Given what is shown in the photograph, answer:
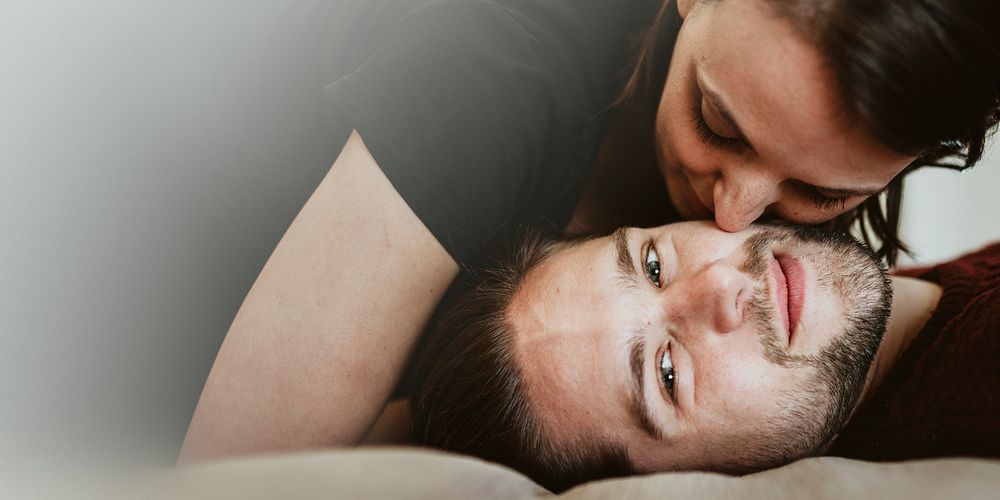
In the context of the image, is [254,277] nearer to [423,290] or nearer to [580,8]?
[423,290]

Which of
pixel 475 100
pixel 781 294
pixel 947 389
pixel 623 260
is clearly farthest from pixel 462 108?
pixel 947 389

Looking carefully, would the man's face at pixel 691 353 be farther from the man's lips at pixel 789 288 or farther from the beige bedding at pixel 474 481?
the beige bedding at pixel 474 481

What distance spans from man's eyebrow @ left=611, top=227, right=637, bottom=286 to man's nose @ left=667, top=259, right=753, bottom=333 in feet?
0.12

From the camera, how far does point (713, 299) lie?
0.51 m

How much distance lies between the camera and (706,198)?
613mm

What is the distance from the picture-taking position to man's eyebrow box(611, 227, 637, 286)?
21.2 inches

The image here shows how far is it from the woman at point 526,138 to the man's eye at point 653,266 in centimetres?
6

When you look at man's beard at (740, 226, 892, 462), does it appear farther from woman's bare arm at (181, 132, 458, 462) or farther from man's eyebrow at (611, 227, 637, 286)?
woman's bare arm at (181, 132, 458, 462)

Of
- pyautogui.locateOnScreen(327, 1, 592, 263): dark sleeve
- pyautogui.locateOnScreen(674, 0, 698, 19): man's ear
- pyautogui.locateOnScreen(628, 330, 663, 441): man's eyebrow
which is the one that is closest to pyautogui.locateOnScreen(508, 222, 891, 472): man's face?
pyautogui.locateOnScreen(628, 330, 663, 441): man's eyebrow

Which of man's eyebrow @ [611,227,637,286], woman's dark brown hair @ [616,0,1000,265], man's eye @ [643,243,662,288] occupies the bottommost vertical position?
man's eye @ [643,243,662,288]

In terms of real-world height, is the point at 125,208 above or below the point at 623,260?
above

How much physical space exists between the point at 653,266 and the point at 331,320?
0.27m

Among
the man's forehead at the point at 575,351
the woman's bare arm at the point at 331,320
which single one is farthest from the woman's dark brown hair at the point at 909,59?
the woman's bare arm at the point at 331,320

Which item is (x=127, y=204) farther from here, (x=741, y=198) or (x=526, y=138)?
(x=741, y=198)
